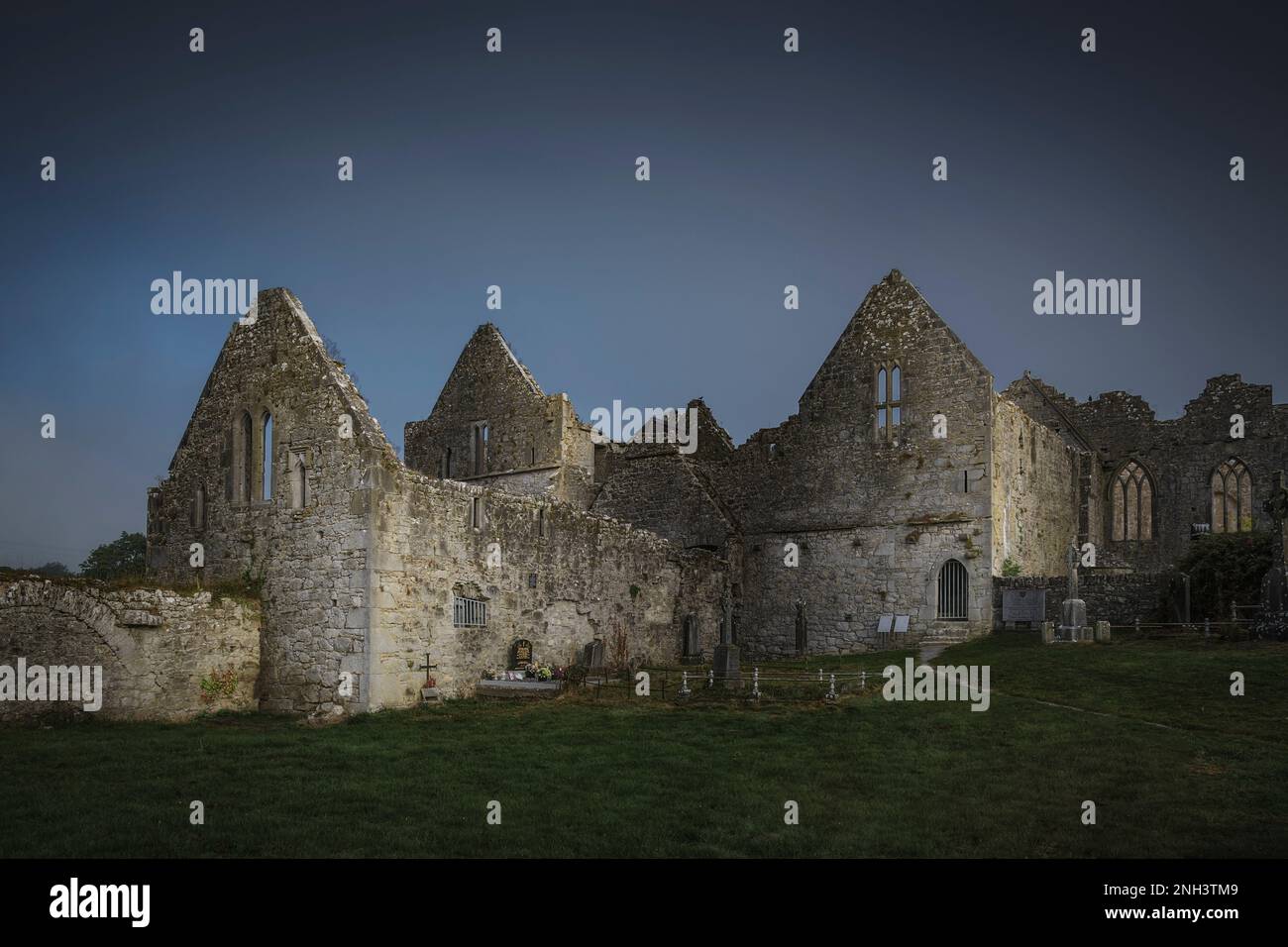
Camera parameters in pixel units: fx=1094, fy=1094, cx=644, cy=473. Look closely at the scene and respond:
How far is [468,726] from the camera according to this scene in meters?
20.9

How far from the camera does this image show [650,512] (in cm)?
4116

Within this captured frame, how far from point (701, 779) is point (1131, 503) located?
4128 cm

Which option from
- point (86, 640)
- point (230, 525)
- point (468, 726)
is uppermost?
point (230, 525)

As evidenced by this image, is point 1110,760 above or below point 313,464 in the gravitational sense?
below

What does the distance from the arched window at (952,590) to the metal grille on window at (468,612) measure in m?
16.0

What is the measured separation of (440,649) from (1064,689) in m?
13.6

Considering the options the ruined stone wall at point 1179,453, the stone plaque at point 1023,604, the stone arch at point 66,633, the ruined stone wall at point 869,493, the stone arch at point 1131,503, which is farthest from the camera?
the stone arch at point 1131,503

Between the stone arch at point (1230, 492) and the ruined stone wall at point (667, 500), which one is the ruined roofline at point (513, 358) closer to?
the ruined stone wall at point (667, 500)

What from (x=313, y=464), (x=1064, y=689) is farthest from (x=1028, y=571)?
(x=313, y=464)

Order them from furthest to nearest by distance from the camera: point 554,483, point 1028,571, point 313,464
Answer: point 554,483 < point 1028,571 < point 313,464

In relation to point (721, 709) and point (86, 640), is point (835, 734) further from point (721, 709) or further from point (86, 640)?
point (86, 640)

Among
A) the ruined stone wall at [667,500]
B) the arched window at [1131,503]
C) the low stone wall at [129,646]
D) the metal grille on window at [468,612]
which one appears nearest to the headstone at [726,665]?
the metal grille on window at [468,612]

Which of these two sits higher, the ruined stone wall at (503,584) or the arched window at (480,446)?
the arched window at (480,446)

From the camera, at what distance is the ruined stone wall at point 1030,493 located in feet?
117
